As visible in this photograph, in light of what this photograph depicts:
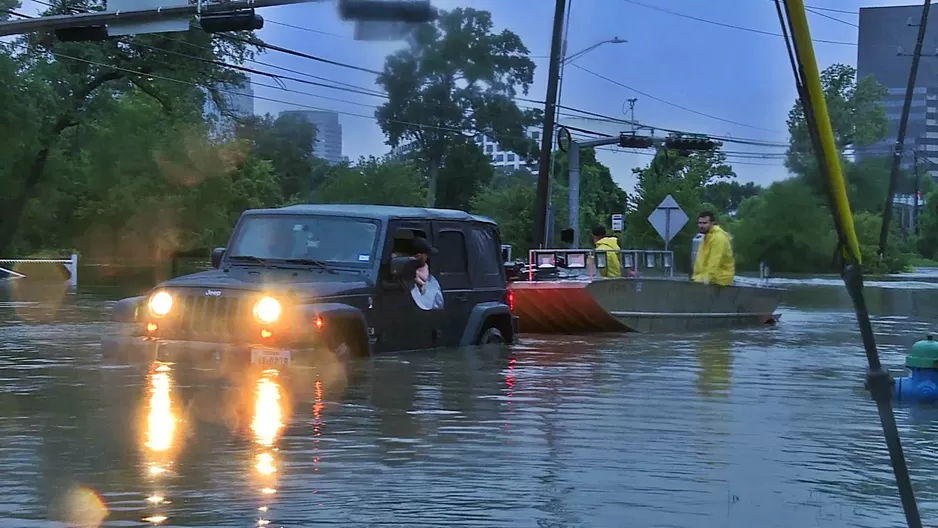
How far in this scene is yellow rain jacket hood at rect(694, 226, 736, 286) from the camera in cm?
1673

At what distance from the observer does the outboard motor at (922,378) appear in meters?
9.70

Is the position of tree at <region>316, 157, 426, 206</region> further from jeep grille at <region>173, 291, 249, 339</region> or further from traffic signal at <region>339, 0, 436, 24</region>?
jeep grille at <region>173, 291, 249, 339</region>

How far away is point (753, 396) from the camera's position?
1037 cm

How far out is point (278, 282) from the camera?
997 centimetres

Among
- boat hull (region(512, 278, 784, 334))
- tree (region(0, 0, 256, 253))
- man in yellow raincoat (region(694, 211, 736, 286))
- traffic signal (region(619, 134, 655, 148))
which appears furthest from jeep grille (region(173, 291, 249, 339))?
traffic signal (region(619, 134, 655, 148))

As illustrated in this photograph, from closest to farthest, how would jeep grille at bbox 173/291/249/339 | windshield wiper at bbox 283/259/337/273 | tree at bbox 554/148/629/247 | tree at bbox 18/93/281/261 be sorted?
jeep grille at bbox 173/291/249/339, windshield wiper at bbox 283/259/337/273, tree at bbox 18/93/281/261, tree at bbox 554/148/629/247

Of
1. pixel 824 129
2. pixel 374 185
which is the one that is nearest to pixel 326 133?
pixel 374 185

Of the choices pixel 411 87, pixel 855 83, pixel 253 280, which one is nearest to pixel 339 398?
pixel 253 280

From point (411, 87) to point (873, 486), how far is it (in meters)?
26.5

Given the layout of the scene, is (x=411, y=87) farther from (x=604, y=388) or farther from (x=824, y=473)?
(x=824, y=473)

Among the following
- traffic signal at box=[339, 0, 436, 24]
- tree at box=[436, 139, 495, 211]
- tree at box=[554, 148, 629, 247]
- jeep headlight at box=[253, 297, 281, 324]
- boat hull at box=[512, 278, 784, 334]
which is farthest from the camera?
tree at box=[554, 148, 629, 247]

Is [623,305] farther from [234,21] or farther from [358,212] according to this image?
[358,212]

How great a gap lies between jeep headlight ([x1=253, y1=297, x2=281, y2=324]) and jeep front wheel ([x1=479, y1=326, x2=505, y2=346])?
3.26m

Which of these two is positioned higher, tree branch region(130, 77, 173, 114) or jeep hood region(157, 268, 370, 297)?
tree branch region(130, 77, 173, 114)
